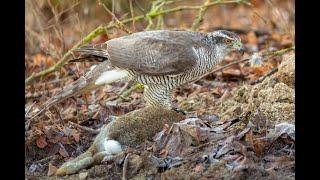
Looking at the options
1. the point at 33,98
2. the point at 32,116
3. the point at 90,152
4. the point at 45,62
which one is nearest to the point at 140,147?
the point at 90,152

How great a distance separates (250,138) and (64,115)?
8.56 ft

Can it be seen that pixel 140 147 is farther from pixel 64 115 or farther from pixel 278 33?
pixel 278 33

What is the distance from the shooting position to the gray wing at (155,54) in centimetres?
640

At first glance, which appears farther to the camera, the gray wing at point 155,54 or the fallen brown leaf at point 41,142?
the gray wing at point 155,54

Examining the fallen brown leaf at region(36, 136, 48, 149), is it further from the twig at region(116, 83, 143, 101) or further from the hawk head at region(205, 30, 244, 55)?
the hawk head at region(205, 30, 244, 55)

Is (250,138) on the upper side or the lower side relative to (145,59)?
lower

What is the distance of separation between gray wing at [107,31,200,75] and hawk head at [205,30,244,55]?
12.7 inches

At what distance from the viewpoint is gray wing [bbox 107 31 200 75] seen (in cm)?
640

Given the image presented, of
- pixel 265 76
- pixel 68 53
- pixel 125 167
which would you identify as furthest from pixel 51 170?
pixel 265 76

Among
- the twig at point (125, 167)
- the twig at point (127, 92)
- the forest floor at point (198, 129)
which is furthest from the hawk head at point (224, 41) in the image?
the twig at point (125, 167)

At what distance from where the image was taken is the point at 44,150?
626 centimetres

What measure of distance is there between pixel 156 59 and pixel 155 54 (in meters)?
0.05


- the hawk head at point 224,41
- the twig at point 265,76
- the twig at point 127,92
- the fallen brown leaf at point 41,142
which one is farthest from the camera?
the twig at point 127,92

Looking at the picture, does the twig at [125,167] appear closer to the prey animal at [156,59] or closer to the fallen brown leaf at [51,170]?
the fallen brown leaf at [51,170]
